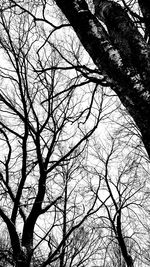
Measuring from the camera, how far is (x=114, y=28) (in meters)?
1.98

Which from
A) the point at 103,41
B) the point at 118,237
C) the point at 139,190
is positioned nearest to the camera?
the point at 103,41

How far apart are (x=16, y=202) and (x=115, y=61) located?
3749 mm

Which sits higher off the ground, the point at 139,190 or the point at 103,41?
the point at 139,190

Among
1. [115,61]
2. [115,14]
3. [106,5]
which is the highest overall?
[106,5]

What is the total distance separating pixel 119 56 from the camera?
5.91 ft

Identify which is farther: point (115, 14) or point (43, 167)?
point (43, 167)

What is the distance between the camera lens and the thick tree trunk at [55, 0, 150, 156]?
1545mm

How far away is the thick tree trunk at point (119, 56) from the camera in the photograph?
5.07ft

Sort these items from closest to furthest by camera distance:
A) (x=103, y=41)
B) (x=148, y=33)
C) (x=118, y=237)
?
(x=103, y=41), (x=148, y=33), (x=118, y=237)

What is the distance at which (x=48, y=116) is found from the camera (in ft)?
18.1

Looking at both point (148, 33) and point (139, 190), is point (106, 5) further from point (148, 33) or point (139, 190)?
point (139, 190)

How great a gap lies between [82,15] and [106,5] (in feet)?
0.73

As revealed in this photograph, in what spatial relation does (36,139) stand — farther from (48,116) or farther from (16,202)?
(16,202)

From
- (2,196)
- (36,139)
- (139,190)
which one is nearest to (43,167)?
(36,139)
